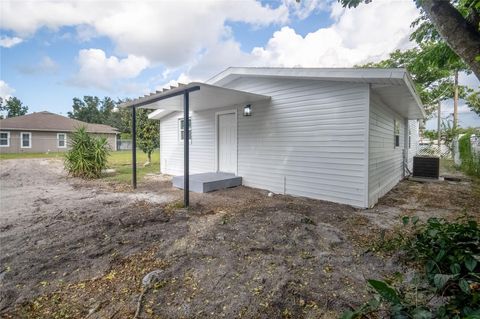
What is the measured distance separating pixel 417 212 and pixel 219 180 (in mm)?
4790

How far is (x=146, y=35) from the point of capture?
8539 millimetres

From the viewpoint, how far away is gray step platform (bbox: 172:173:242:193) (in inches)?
265

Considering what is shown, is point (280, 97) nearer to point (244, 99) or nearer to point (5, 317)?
point (244, 99)

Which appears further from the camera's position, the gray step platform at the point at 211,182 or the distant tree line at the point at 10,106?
the distant tree line at the point at 10,106

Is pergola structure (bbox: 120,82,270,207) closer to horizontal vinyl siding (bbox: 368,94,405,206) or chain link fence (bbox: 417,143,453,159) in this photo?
horizontal vinyl siding (bbox: 368,94,405,206)

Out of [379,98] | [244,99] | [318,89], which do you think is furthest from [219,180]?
[379,98]

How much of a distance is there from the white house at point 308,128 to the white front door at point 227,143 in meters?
0.03

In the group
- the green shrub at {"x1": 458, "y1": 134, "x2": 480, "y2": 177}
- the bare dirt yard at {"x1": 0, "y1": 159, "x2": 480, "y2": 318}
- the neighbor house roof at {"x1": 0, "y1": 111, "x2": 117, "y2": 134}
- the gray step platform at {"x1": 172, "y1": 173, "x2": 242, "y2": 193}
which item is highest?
the neighbor house roof at {"x1": 0, "y1": 111, "x2": 117, "y2": 134}

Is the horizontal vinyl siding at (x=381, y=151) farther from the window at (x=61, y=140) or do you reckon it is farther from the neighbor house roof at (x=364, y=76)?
→ the window at (x=61, y=140)

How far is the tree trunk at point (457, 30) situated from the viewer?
1883 mm

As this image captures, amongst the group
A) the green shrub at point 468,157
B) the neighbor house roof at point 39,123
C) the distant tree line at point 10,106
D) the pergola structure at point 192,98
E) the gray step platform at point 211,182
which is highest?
the distant tree line at point 10,106

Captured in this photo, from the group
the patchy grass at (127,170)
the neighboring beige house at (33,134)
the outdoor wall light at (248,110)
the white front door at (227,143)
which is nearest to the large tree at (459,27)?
the outdoor wall light at (248,110)

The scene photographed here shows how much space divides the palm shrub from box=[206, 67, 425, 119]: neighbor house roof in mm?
6004

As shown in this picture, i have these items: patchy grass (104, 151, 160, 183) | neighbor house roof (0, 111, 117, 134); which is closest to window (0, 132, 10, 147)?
neighbor house roof (0, 111, 117, 134)
